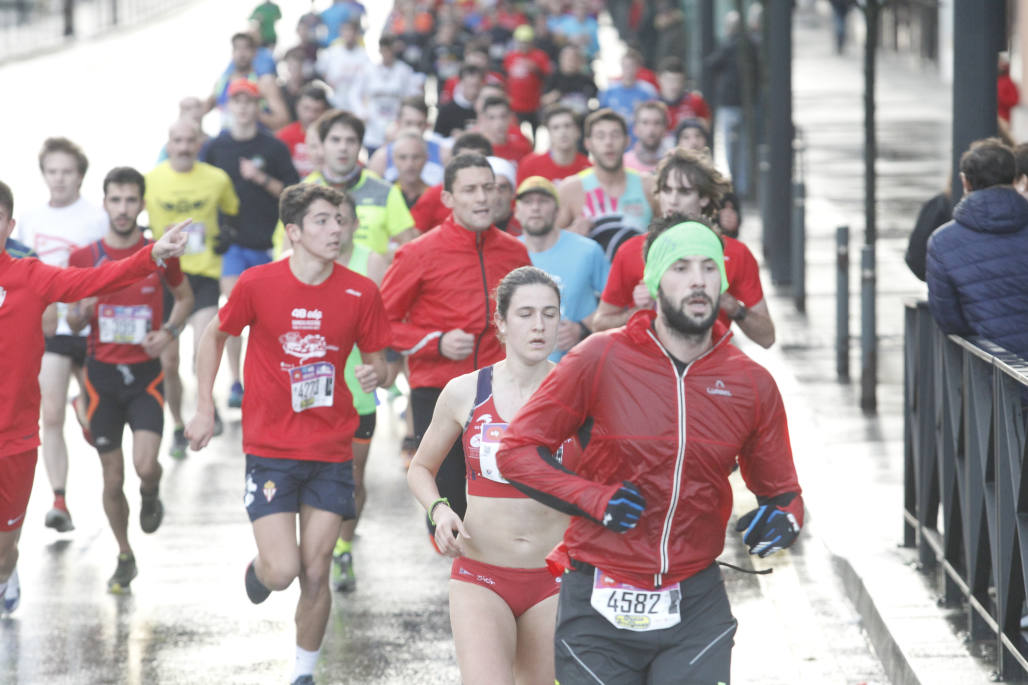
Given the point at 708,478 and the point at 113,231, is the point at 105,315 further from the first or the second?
the point at 708,478

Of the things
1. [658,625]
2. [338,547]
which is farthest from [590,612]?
[338,547]

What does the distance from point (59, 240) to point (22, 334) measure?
9.27 feet

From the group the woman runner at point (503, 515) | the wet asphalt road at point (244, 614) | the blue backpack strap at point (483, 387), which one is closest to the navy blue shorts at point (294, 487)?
the wet asphalt road at point (244, 614)

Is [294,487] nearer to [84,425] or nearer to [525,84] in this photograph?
[84,425]

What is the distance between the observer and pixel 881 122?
30.8 metres

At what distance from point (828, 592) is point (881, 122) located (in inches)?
923

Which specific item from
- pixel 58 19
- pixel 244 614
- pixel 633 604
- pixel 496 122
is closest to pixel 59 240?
pixel 244 614

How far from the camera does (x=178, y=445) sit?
11.9 m

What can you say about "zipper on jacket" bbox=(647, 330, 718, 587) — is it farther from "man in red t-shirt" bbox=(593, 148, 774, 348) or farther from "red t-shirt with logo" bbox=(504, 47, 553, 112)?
"red t-shirt with logo" bbox=(504, 47, 553, 112)

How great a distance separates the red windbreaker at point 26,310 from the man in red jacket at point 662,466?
9.30ft

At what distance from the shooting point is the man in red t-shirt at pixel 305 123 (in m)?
15.0

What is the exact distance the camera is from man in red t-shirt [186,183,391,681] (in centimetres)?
723

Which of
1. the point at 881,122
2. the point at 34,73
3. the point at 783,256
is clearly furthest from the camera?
the point at 34,73

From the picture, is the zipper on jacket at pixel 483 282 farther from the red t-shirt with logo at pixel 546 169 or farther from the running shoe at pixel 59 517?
the red t-shirt with logo at pixel 546 169
